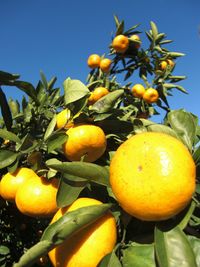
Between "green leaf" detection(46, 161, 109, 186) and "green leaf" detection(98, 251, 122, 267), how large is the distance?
204mm

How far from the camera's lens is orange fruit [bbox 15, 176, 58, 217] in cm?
113

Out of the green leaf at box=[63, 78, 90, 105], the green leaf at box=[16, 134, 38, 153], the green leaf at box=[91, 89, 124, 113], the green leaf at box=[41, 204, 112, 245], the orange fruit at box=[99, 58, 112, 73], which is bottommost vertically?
the green leaf at box=[41, 204, 112, 245]

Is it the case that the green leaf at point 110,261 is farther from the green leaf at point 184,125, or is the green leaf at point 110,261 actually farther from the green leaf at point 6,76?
the green leaf at point 6,76

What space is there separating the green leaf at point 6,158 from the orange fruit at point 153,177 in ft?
1.91

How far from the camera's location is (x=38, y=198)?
1124mm

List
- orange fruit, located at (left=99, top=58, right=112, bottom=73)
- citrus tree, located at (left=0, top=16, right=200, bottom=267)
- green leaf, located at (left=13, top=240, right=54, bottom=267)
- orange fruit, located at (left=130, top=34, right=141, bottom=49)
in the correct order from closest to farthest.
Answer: green leaf, located at (left=13, top=240, right=54, bottom=267), citrus tree, located at (left=0, top=16, right=200, bottom=267), orange fruit, located at (left=99, top=58, right=112, bottom=73), orange fruit, located at (left=130, top=34, right=141, bottom=49)

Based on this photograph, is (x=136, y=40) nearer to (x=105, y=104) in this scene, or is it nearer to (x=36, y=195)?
(x=105, y=104)

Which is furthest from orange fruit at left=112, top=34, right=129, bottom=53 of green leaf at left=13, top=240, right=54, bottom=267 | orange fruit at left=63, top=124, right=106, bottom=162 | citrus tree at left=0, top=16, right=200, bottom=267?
green leaf at left=13, top=240, right=54, bottom=267

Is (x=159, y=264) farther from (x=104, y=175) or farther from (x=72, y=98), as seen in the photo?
(x=72, y=98)

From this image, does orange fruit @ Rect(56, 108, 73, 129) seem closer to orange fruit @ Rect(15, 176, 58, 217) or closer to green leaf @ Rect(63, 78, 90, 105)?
green leaf @ Rect(63, 78, 90, 105)

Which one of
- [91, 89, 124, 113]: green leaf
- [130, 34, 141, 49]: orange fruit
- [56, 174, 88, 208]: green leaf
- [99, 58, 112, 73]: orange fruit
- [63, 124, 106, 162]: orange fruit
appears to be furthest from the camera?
[130, 34, 141, 49]: orange fruit

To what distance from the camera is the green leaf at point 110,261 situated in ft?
2.58

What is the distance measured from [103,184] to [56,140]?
31cm

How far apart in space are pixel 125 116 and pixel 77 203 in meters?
0.54
